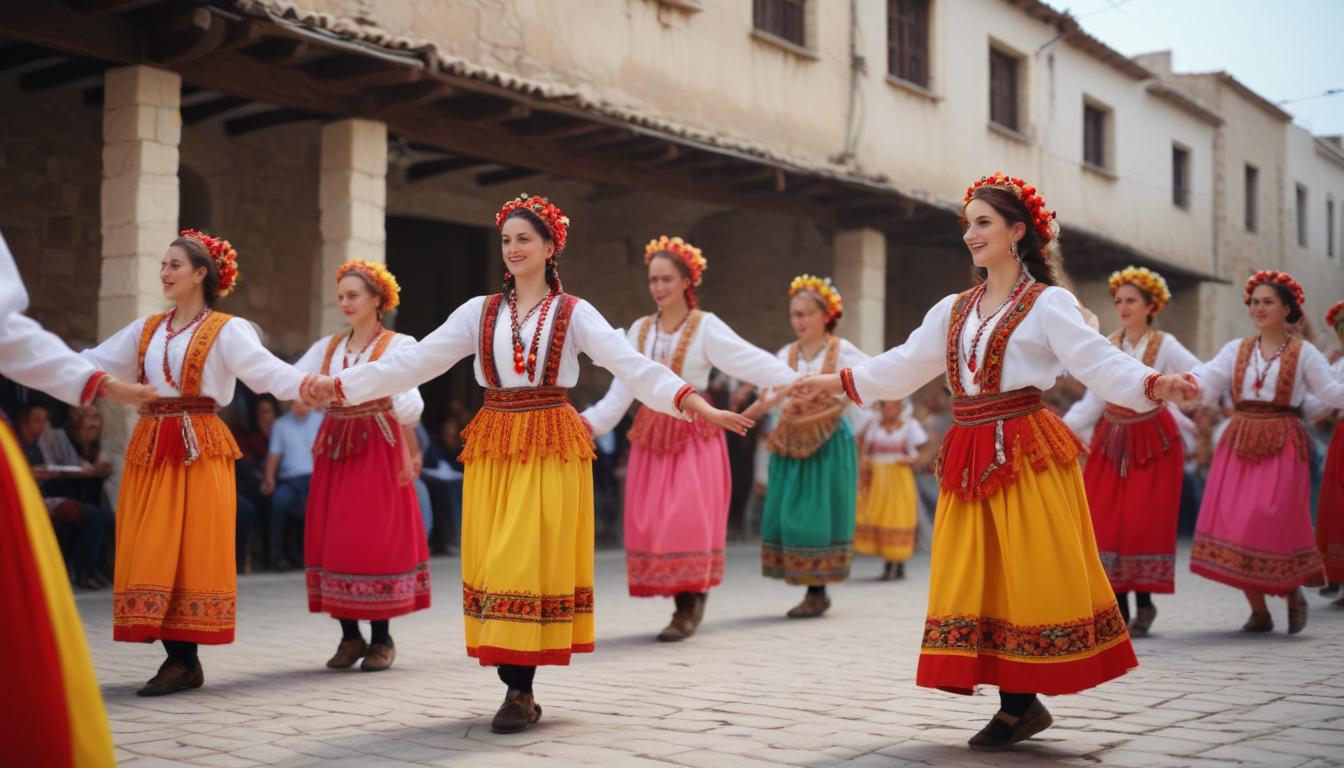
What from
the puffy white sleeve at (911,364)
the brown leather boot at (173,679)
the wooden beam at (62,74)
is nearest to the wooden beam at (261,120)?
the wooden beam at (62,74)

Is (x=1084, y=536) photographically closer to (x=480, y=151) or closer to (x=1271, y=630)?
(x=1271, y=630)

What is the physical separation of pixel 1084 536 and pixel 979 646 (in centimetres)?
50

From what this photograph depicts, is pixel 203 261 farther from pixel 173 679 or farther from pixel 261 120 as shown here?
pixel 261 120

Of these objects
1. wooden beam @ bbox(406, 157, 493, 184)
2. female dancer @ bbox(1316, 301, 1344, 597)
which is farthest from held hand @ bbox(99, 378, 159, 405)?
wooden beam @ bbox(406, 157, 493, 184)

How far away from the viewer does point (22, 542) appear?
3100 mm

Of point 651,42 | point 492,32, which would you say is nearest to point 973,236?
point 492,32

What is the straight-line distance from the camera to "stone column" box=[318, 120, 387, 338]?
1038 cm

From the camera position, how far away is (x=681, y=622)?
7.21 m

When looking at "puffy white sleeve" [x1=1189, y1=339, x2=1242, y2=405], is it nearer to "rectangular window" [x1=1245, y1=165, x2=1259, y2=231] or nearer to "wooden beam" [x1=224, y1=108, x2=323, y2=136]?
"wooden beam" [x1=224, y1=108, x2=323, y2=136]

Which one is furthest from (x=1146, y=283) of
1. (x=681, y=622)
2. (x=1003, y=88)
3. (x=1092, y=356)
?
(x=1003, y=88)

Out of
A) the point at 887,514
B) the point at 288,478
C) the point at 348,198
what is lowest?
the point at 887,514

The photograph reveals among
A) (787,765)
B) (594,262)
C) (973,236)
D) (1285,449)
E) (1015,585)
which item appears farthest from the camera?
(594,262)

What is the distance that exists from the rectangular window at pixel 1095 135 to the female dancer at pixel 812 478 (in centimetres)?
1435

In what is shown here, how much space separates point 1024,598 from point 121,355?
12.0 ft
